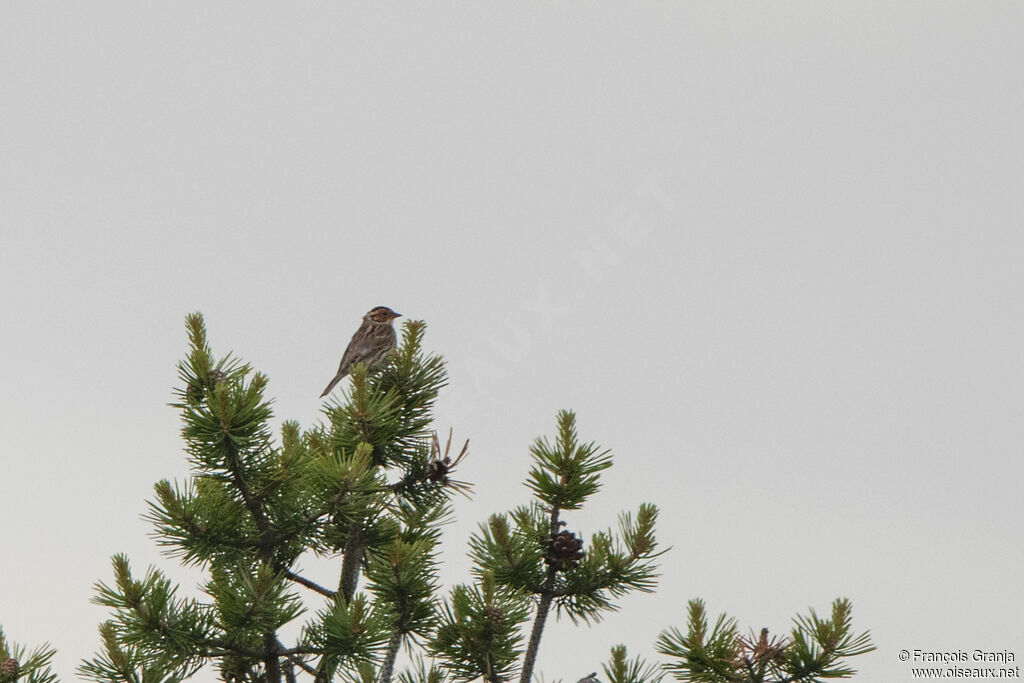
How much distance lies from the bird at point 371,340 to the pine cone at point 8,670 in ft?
11.4

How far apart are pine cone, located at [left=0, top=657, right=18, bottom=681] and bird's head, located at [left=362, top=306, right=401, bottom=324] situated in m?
5.16

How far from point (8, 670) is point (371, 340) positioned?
449 cm

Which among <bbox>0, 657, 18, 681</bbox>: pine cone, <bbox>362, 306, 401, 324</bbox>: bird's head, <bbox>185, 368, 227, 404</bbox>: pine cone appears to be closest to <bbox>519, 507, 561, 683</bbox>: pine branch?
<bbox>185, 368, 227, 404</bbox>: pine cone

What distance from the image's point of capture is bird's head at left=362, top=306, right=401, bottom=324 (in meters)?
10.8

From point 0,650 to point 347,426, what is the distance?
2.06 metres

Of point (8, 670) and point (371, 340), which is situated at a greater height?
point (371, 340)

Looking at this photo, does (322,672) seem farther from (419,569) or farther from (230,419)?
(230,419)

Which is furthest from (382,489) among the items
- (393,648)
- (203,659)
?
(203,659)

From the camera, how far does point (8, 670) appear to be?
5.79m

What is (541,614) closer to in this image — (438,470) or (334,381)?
(438,470)

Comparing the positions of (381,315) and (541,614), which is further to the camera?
(381,315)

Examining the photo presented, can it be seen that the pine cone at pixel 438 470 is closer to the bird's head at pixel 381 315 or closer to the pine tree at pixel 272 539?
the pine tree at pixel 272 539

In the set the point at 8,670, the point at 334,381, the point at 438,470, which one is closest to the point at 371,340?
the point at 334,381

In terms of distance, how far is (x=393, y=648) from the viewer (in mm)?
5988
